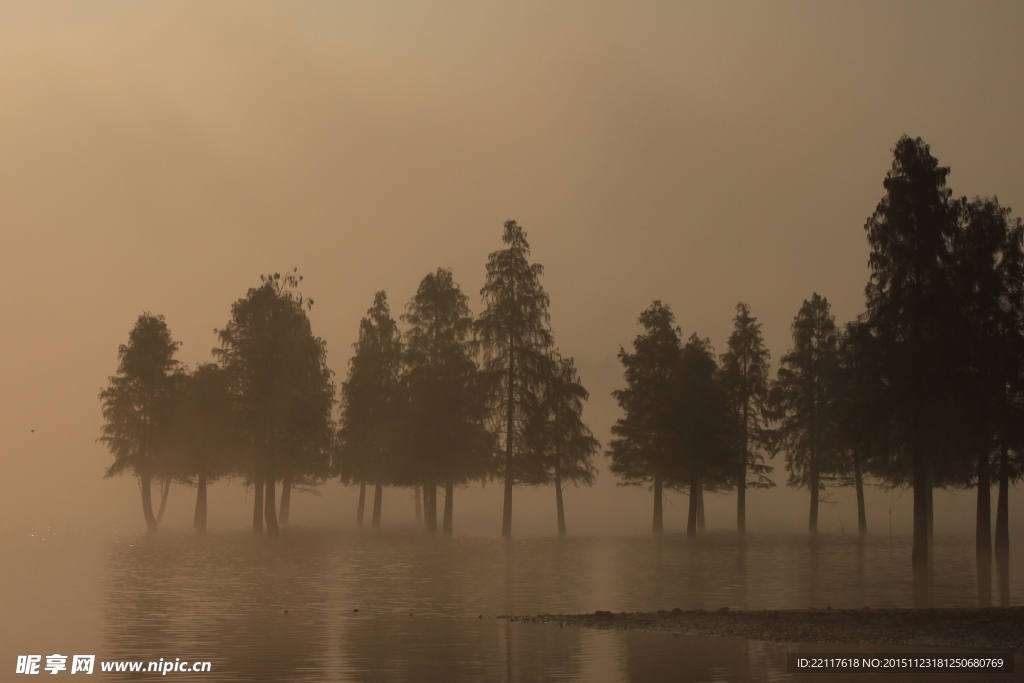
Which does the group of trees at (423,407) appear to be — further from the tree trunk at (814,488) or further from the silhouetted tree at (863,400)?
the silhouetted tree at (863,400)

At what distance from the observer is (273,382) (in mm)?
60062

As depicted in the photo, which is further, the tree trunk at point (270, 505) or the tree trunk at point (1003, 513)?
the tree trunk at point (270, 505)

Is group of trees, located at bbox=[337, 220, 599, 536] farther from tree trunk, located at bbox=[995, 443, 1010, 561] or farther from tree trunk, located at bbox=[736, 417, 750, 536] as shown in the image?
tree trunk, located at bbox=[995, 443, 1010, 561]

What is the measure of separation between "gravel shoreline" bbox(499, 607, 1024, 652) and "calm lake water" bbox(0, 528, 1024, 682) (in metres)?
0.87

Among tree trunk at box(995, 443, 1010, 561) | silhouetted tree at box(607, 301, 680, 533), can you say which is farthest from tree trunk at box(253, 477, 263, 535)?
tree trunk at box(995, 443, 1010, 561)

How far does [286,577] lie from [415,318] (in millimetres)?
34652

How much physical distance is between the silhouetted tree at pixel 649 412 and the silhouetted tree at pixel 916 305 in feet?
85.4

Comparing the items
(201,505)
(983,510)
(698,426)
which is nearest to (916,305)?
(983,510)

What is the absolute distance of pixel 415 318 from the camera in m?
67.1

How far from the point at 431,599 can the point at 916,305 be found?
2143 cm

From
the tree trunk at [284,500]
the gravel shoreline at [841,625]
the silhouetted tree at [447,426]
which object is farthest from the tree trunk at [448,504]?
the gravel shoreline at [841,625]

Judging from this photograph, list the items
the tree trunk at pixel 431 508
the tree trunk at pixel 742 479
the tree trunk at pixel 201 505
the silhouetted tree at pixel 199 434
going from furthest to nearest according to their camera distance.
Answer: the tree trunk at pixel 201 505 → the silhouetted tree at pixel 199 434 → the tree trunk at pixel 431 508 → the tree trunk at pixel 742 479

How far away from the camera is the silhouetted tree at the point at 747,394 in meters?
65.5

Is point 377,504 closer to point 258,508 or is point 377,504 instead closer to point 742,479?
point 258,508
